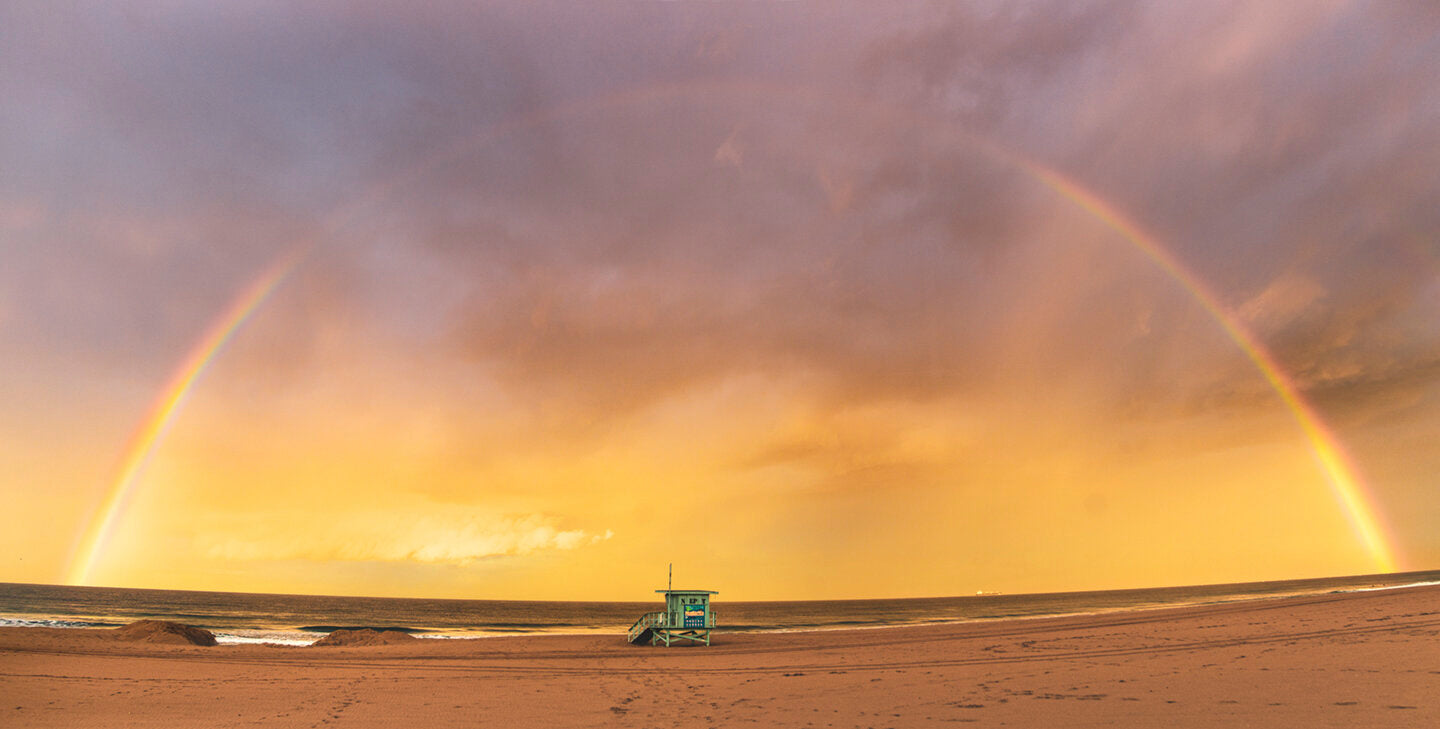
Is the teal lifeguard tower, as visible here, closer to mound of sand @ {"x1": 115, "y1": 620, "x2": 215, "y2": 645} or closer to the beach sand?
the beach sand

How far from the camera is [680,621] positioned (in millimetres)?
39188

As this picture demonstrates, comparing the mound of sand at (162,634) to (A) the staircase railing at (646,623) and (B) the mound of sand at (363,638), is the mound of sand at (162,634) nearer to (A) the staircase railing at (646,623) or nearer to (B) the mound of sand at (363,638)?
(B) the mound of sand at (363,638)

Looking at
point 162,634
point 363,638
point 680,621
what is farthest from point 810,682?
point 162,634

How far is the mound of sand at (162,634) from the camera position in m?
38.4

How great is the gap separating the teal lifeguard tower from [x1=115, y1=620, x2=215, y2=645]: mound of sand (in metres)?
24.6

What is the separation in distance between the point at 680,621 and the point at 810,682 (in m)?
17.5

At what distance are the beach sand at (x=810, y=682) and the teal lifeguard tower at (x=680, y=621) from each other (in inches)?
176

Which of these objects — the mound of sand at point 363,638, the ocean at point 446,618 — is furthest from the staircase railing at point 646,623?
the ocean at point 446,618

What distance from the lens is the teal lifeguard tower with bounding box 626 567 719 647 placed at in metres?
39.0

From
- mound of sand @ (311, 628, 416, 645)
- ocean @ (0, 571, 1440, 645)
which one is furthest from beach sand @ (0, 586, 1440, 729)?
ocean @ (0, 571, 1440, 645)

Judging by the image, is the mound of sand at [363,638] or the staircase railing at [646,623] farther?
the mound of sand at [363,638]

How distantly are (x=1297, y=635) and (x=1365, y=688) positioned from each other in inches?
511

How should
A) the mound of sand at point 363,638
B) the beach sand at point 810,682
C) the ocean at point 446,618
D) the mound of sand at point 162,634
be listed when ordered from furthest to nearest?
the ocean at point 446,618 → the mound of sand at point 363,638 → the mound of sand at point 162,634 → the beach sand at point 810,682

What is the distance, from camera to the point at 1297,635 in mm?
27453
